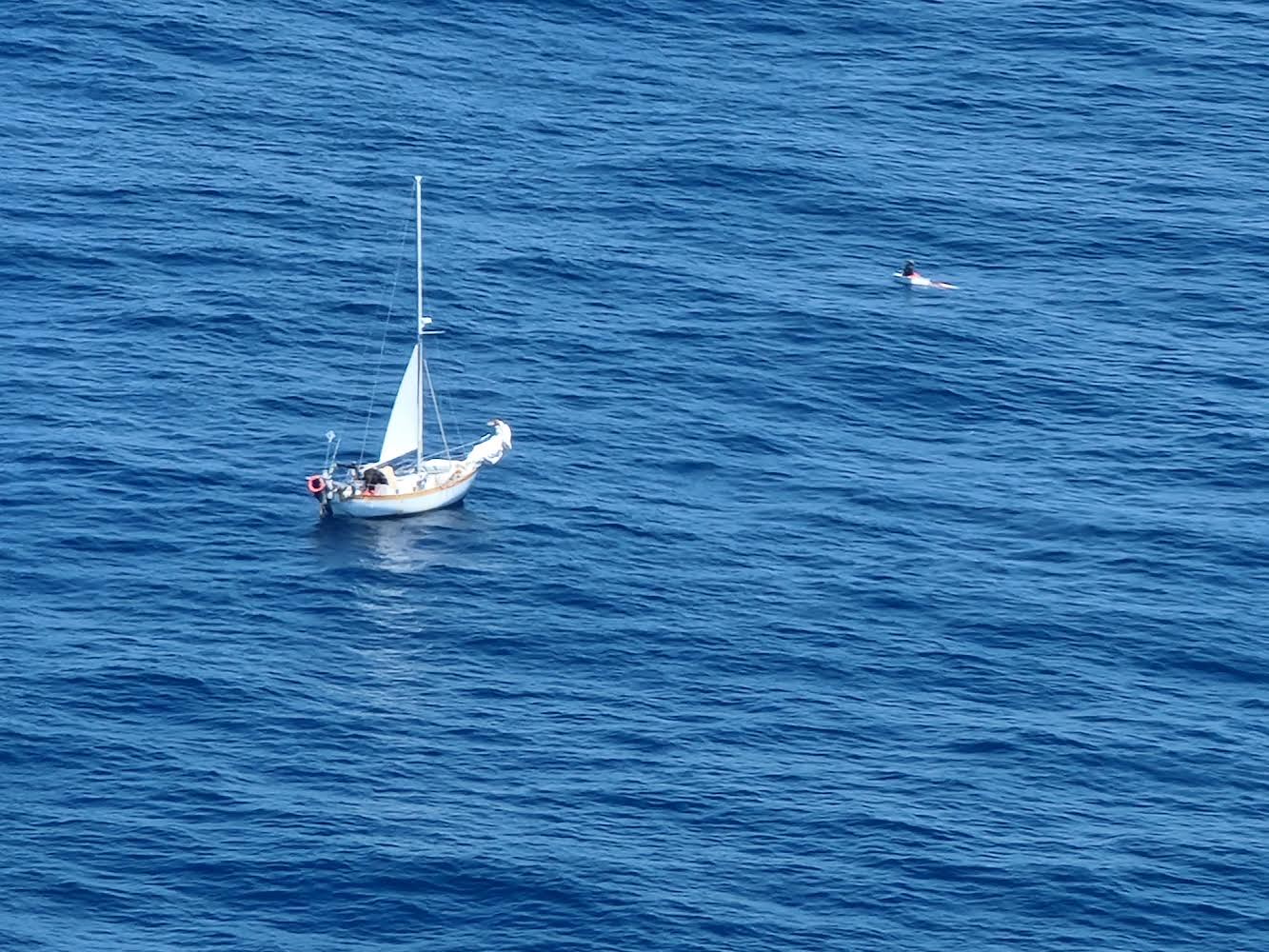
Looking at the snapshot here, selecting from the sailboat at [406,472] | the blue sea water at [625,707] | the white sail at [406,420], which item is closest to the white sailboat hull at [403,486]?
the sailboat at [406,472]

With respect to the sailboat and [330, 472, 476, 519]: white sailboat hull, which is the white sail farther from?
[330, 472, 476, 519]: white sailboat hull

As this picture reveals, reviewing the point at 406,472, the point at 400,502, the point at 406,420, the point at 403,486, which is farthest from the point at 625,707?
the point at 406,420

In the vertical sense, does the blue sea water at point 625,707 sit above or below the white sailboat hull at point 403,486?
below

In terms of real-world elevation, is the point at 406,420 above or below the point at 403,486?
above

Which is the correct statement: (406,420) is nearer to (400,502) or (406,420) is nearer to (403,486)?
(403,486)

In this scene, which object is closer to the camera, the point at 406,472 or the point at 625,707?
the point at 625,707

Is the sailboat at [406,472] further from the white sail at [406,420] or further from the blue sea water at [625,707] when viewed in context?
the blue sea water at [625,707]

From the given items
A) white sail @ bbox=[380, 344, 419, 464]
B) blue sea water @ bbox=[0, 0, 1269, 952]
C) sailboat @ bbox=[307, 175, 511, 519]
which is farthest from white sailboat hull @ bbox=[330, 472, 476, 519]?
white sail @ bbox=[380, 344, 419, 464]

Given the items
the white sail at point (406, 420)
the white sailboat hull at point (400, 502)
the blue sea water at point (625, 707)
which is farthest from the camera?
the white sail at point (406, 420)

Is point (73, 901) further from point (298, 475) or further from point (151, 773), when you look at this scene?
point (298, 475)
